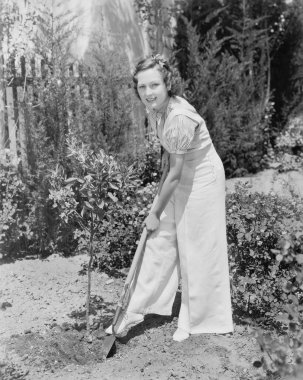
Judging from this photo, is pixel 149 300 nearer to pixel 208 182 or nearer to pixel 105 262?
pixel 208 182

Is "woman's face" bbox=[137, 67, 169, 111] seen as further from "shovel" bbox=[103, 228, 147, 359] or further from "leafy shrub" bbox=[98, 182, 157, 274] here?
"leafy shrub" bbox=[98, 182, 157, 274]

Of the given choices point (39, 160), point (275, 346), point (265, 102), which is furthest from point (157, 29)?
point (275, 346)

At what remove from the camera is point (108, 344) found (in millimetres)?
3533

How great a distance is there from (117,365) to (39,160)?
99.2 inches

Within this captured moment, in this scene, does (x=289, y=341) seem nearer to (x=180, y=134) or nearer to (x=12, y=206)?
(x=180, y=134)

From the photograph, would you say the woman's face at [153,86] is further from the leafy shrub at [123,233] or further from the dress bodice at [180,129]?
the leafy shrub at [123,233]

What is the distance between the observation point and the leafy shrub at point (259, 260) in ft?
12.0

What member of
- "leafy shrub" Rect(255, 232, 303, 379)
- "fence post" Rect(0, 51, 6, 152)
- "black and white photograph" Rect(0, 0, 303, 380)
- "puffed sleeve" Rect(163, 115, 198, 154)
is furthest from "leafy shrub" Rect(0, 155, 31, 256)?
"leafy shrub" Rect(255, 232, 303, 379)

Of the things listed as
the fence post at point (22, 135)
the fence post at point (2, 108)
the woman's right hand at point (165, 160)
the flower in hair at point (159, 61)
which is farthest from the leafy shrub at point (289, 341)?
the fence post at point (2, 108)

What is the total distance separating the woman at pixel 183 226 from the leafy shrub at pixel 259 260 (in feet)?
0.76

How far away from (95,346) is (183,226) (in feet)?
3.00

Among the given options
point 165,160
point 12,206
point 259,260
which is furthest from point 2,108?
point 259,260

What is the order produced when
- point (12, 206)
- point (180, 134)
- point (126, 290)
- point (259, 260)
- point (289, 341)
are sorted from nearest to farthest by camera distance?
point (289, 341), point (180, 134), point (126, 290), point (259, 260), point (12, 206)

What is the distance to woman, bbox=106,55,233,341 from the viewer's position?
11.1ft
